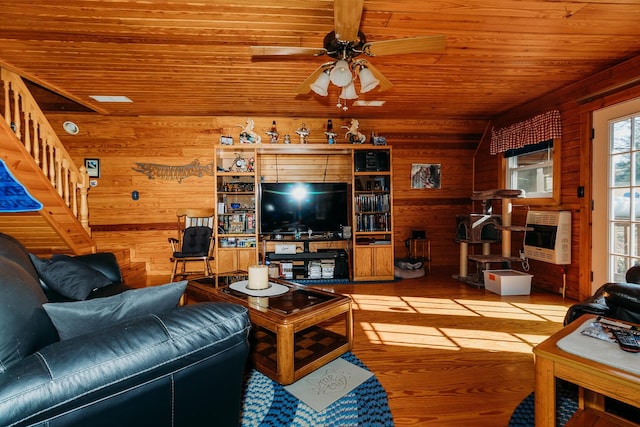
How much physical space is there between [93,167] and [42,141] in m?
1.43

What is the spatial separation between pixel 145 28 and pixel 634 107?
4283mm

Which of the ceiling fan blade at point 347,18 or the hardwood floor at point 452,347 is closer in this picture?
the ceiling fan blade at point 347,18

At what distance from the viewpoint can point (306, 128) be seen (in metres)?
4.82

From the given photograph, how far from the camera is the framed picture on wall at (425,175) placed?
521cm

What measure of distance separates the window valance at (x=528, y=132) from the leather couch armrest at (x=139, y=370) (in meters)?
4.25

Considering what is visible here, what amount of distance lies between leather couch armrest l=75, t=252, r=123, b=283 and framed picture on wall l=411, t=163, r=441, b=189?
4.26 metres

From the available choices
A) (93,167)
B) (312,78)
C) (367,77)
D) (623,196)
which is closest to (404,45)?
(367,77)

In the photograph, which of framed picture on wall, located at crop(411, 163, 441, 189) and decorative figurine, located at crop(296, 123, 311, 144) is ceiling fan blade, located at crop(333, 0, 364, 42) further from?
framed picture on wall, located at crop(411, 163, 441, 189)

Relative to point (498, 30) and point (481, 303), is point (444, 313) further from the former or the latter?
point (498, 30)

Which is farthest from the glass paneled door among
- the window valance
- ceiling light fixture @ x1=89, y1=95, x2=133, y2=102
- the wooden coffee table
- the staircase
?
the staircase

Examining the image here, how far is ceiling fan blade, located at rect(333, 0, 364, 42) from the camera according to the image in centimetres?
158

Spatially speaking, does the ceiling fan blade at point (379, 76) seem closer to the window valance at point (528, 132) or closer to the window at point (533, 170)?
→ the window valance at point (528, 132)

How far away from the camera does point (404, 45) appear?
77.4 inches

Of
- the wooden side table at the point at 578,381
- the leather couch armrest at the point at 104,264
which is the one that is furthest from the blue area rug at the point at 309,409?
the leather couch armrest at the point at 104,264
